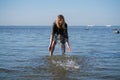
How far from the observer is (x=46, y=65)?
35.5 ft

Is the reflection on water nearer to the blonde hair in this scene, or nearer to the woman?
the woman

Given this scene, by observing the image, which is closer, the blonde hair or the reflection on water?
the reflection on water

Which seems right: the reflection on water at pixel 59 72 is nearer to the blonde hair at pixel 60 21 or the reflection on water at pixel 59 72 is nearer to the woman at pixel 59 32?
the woman at pixel 59 32

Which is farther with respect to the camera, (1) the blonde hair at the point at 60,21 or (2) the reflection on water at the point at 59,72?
(1) the blonde hair at the point at 60,21

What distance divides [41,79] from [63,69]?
1.76 meters

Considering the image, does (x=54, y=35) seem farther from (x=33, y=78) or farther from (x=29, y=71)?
(x=33, y=78)

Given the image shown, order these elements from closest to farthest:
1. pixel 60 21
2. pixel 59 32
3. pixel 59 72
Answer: pixel 59 72, pixel 60 21, pixel 59 32

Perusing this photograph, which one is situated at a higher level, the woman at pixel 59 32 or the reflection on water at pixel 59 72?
the woman at pixel 59 32

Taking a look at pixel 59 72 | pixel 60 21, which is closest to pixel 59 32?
pixel 60 21

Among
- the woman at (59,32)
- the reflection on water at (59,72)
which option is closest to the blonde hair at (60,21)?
the woman at (59,32)

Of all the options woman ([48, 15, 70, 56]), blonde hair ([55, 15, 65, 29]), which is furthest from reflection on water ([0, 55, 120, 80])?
blonde hair ([55, 15, 65, 29])

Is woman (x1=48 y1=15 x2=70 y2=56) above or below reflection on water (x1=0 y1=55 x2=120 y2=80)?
above

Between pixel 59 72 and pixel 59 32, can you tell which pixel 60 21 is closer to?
pixel 59 32

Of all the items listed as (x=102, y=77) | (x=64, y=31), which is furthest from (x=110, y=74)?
(x=64, y=31)
